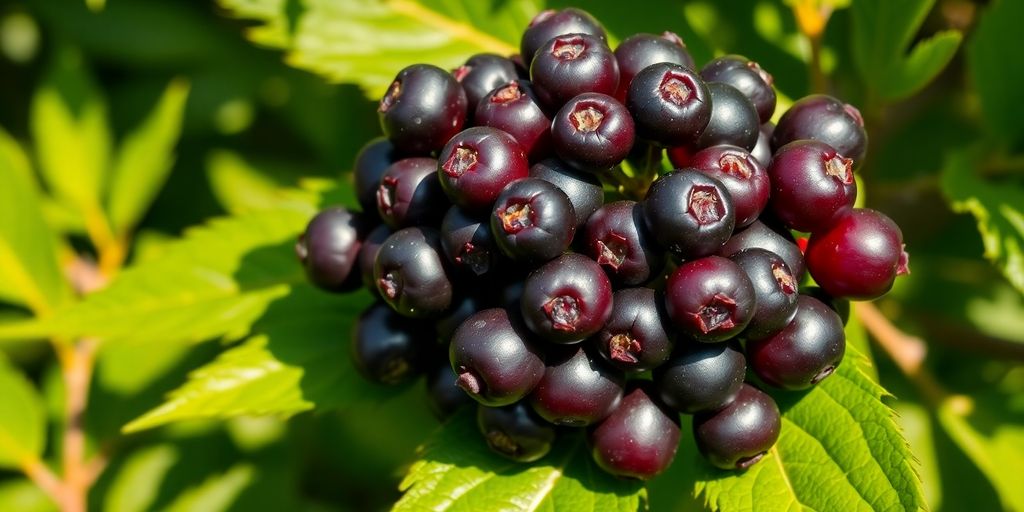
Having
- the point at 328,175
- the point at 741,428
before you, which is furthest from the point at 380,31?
the point at 741,428

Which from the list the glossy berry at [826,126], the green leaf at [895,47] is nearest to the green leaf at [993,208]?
the green leaf at [895,47]

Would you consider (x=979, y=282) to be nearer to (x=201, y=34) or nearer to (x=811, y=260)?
(x=811, y=260)

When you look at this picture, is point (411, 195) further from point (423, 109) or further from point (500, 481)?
point (500, 481)

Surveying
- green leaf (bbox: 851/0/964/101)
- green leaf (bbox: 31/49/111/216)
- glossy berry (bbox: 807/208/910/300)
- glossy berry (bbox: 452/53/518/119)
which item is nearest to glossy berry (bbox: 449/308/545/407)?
glossy berry (bbox: 452/53/518/119)

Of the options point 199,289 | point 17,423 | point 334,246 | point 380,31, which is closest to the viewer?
point 334,246

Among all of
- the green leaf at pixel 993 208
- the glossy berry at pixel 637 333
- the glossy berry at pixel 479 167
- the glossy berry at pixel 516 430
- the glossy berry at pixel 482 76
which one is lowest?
the glossy berry at pixel 516 430

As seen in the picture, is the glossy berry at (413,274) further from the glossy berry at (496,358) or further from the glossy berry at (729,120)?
the glossy berry at (729,120)

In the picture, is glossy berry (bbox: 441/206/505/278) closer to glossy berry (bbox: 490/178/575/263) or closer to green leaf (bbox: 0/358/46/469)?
glossy berry (bbox: 490/178/575/263)
